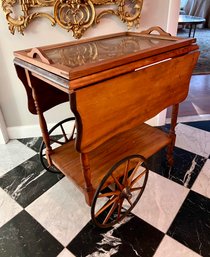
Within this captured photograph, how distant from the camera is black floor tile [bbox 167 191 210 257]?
1045 mm

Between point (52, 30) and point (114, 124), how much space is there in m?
0.95

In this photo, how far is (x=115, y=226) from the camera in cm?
115

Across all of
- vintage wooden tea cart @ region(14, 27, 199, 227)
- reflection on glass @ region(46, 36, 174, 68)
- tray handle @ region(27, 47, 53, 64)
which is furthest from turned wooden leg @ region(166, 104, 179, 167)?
tray handle @ region(27, 47, 53, 64)

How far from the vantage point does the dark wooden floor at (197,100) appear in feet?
7.16

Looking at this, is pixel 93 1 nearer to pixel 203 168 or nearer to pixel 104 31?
pixel 104 31

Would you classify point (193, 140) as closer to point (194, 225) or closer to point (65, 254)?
point (194, 225)

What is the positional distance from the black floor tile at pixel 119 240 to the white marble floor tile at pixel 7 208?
1.31 ft

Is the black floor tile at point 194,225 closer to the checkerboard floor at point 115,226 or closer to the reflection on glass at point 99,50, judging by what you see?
the checkerboard floor at point 115,226

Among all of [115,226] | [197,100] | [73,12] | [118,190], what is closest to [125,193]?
[118,190]

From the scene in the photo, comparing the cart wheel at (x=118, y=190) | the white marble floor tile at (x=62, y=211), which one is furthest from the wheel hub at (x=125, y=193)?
the white marble floor tile at (x=62, y=211)

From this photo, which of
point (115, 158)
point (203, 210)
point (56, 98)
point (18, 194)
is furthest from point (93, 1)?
point (203, 210)

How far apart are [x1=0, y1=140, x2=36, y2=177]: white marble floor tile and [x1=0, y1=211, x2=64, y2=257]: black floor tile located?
0.49 m

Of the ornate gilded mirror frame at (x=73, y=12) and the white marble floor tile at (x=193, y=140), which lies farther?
the white marble floor tile at (x=193, y=140)

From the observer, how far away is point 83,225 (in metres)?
1.16
